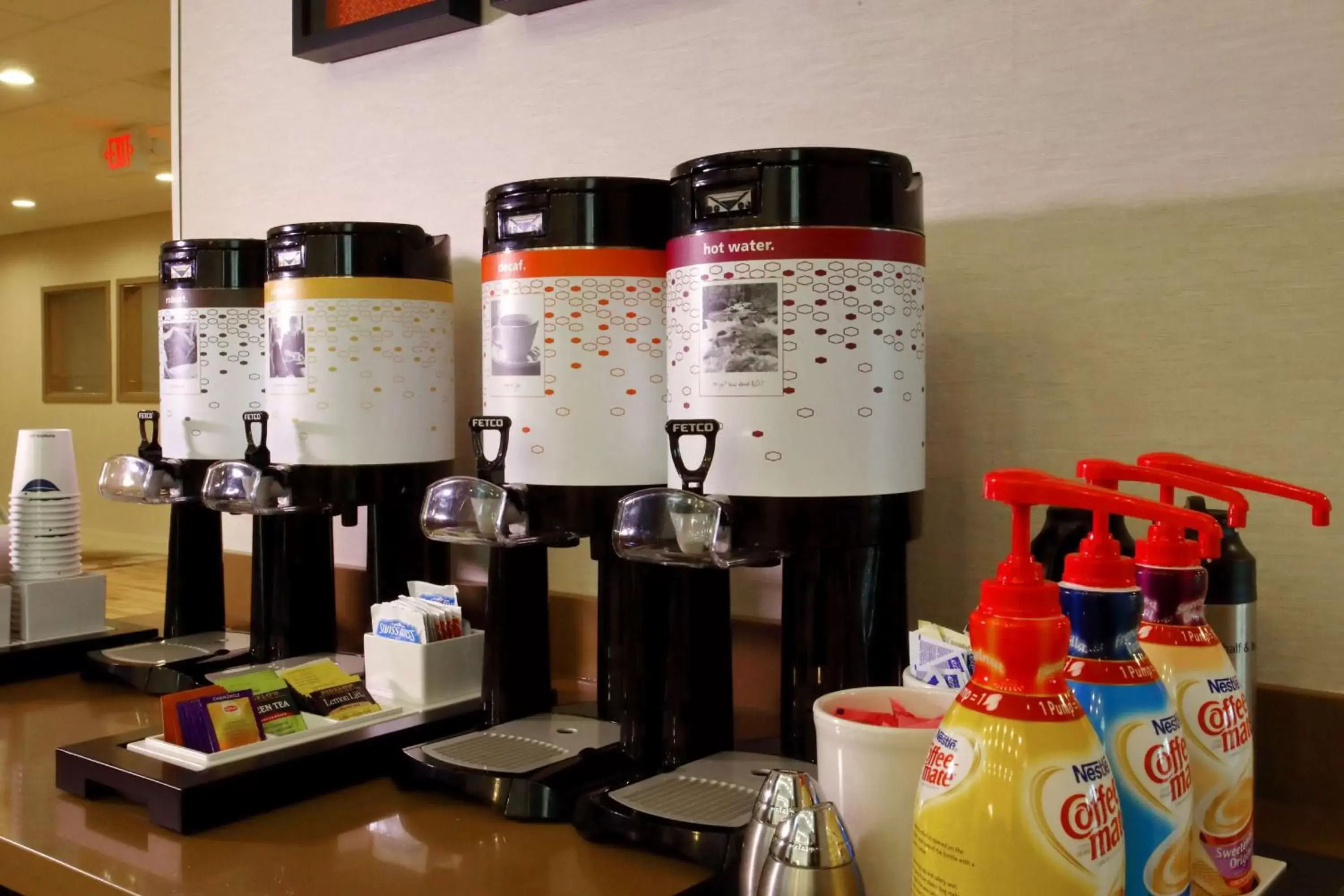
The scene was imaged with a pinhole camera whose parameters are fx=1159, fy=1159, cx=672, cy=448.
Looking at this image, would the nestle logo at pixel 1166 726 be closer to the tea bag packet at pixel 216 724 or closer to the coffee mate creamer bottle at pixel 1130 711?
the coffee mate creamer bottle at pixel 1130 711

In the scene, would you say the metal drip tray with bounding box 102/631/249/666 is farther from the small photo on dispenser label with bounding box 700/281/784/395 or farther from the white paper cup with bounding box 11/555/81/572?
the small photo on dispenser label with bounding box 700/281/784/395

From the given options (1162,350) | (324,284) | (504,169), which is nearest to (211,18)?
(504,169)

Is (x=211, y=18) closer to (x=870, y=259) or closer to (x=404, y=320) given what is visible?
(x=404, y=320)

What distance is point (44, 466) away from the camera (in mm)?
1502

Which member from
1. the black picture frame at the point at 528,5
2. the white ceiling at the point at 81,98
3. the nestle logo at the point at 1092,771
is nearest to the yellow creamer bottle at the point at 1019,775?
the nestle logo at the point at 1092,771

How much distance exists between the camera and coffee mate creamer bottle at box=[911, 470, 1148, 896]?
0.53 m

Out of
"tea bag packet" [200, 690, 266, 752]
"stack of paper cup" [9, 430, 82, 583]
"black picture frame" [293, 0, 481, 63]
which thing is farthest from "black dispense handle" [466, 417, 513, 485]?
"stack of paper cup" [9, 430, 82, 583]

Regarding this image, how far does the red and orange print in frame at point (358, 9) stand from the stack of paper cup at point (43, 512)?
64 centimetres

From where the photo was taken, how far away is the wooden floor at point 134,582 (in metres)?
3.66

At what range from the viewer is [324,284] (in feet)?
3.99

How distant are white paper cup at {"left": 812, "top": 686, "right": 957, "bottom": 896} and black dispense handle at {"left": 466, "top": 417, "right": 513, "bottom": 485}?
40 cm

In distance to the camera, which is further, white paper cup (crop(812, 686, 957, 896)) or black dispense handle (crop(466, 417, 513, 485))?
black dispense handle (crop(466, 417, 513, 485))

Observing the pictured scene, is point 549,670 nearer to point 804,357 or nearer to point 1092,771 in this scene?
point 804,357

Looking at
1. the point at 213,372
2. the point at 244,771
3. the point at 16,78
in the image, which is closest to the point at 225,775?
the point at 244,771
